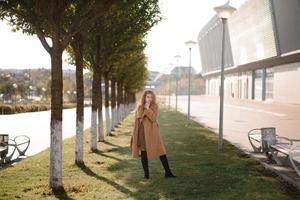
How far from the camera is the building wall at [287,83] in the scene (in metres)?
56.0

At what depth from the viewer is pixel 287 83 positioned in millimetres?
59281

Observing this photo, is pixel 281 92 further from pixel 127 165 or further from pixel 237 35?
pixel 127 165

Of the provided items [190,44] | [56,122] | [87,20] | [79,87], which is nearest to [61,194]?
[56,122]

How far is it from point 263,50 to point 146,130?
54.3 m

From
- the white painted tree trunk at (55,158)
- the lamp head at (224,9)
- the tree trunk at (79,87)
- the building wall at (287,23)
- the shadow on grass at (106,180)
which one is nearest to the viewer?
the shadow on grass at (106,180)

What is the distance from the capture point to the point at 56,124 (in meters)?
8.80

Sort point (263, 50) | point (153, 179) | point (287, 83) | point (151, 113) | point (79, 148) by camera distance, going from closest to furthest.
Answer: point (151, 113), point (153, 179), point (79, 148), point (287, 83), point (263, 50)

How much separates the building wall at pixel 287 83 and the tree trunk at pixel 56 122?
49.9 meters

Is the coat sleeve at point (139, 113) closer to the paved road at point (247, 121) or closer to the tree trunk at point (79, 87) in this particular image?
the tree trunk at point (79, 87)

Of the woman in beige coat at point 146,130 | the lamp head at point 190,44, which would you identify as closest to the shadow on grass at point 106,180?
the woman in beige coat at point 146,130

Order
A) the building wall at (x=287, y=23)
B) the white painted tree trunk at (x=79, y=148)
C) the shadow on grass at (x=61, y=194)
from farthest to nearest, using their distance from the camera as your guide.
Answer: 1. the building wall at (x=287, y=23)
2. the white painted tree trunk at (x=79, y=148)
3. the shadow on grass at (x=61, y=194)

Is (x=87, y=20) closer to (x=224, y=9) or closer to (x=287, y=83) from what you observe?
(x=224, y=9)

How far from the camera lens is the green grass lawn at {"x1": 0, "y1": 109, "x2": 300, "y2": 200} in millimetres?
8055

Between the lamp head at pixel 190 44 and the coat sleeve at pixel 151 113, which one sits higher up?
the lamp head at pixel 190 44
